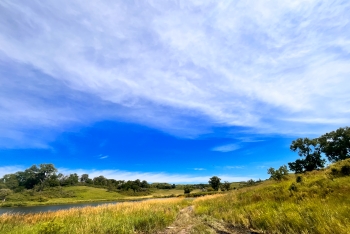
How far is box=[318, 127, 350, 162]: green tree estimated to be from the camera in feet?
182

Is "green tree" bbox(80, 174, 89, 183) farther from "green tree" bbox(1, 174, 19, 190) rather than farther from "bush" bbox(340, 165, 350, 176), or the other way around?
"bush" bbox(340, 165, 350, 176)

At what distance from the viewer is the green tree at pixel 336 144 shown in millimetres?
55594

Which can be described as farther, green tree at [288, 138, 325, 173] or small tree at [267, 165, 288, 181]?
green tree at [288, 138, 325, 173]

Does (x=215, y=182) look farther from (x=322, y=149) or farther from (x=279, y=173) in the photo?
(x=279, y=173)

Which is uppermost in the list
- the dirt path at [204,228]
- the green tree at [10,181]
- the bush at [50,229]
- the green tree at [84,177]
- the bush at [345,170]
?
the green tree at [84,177]

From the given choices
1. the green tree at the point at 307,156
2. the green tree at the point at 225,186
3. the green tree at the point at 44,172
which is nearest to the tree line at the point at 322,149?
the green tree at the point at 307,156

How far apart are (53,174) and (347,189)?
149m

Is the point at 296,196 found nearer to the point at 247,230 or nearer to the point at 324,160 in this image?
the point at 247,230

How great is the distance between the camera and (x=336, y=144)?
57156 millimetres

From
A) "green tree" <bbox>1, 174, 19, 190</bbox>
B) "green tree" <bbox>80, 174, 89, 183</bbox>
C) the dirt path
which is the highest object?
"green tree" <bbox>80, 174, 89, 183</bbox>

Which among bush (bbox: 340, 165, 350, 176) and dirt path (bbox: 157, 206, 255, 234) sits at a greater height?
bush (bbox: 340, 165, 350, 176)

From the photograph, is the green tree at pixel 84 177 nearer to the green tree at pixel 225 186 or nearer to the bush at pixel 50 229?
the green tree at pixel 225 186

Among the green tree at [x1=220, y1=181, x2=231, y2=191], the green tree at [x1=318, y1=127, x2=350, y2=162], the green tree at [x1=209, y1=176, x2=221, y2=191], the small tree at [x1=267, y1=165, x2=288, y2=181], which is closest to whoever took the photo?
the small tree at [x1=267, y1=165, x2=288, y2=181]

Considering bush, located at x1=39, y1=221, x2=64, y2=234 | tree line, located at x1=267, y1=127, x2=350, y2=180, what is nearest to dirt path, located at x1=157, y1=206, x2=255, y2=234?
bush, located at x1=39, y1=221, x2=64, y2=234
